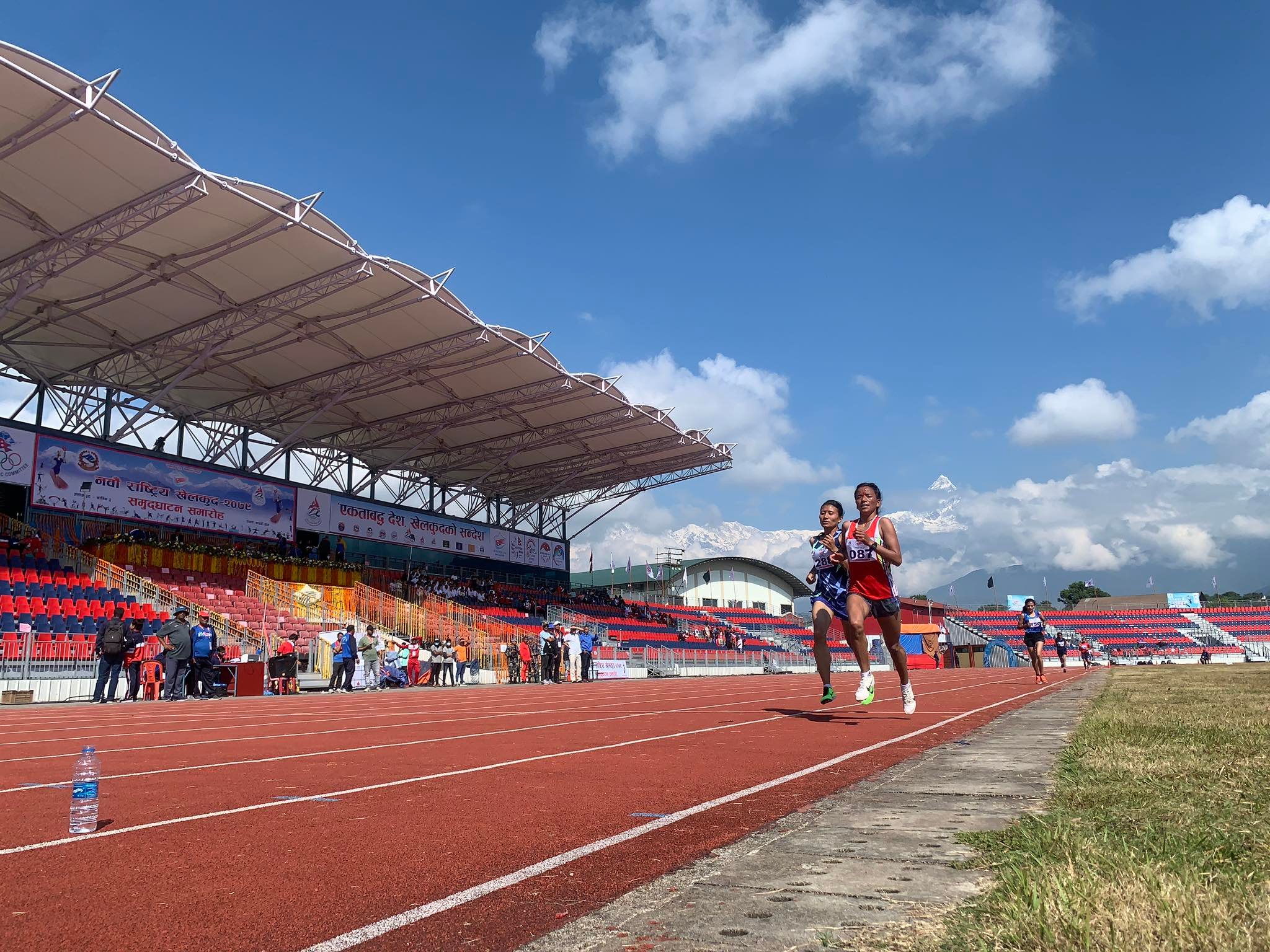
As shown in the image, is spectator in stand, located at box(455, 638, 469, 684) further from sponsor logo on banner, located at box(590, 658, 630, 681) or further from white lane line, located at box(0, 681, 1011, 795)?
white lane line, located at box(0, 681, 1011, 795)

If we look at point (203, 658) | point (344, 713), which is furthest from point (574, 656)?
point (344, 713)

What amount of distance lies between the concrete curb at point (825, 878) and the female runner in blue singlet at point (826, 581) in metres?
3.93

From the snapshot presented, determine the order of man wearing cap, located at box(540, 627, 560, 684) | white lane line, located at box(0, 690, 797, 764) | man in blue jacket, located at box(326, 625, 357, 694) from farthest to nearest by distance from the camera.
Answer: man wearing cap, located at box(540, 627, 560, 684) → man in blue jacket, located at box(326, 625, 357, 694) → white lane line, located at box(0, 690, 797, 764)

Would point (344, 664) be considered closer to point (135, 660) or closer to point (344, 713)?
point (135, 660)

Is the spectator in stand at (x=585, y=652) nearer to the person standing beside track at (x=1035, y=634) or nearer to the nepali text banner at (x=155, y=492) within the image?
the nepali text banner at (x=155, y=492)

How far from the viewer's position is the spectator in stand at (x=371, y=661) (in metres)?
22.4

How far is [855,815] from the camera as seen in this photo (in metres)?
3.55

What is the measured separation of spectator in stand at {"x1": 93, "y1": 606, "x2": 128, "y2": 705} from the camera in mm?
15914

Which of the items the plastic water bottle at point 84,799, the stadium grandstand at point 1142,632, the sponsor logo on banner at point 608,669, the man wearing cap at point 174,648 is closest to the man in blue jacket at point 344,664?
the man wearing cap at point 174,648

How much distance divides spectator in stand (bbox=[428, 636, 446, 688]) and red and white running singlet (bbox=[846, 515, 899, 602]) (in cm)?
1961

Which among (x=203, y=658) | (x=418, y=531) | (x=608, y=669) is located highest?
(x=418, y=531)

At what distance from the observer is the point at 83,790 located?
366 cm

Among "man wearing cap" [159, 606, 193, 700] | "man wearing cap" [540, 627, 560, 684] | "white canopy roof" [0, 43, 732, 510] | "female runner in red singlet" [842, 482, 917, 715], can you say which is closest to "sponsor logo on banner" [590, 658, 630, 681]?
"man wearing cap" [540, 627, 560, 684]

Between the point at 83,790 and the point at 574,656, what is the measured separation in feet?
86.8
